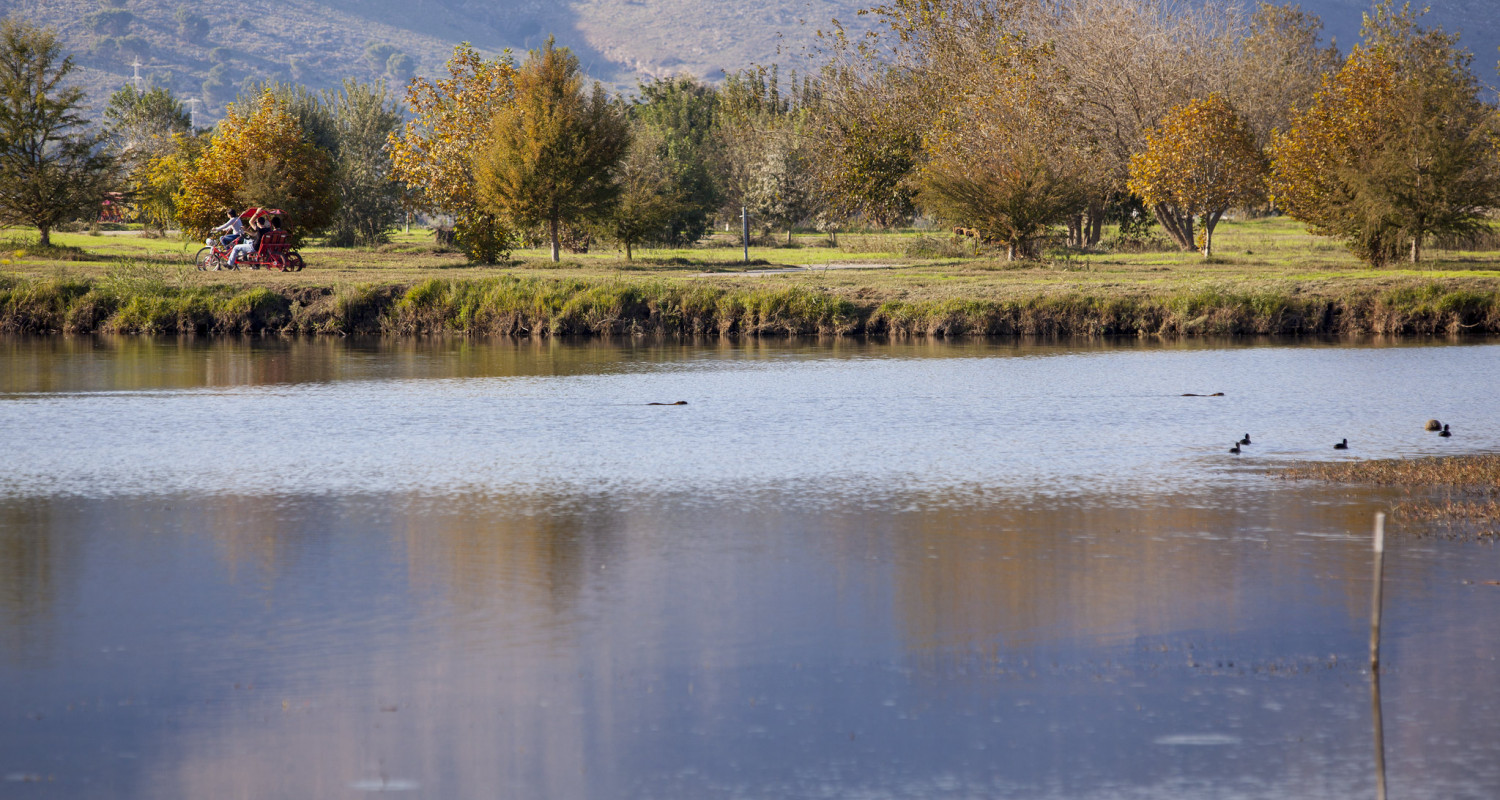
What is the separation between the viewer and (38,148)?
4866 centimetres

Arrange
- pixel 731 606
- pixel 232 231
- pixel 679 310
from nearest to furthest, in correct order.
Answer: pixel 731 606, pixel 679 310, pixel 232 231

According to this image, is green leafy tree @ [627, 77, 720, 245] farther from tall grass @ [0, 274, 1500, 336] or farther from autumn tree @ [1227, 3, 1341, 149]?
autumn tree @ [1227, 3, 1341, 149]

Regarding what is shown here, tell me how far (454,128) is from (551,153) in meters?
10.8

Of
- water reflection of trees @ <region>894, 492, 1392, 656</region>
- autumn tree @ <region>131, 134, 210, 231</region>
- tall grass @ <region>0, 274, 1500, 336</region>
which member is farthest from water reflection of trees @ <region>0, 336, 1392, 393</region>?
autumn tree @ <region>131, 134, 210, 231</region>

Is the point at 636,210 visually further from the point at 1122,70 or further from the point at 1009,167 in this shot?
the point at 1122,70

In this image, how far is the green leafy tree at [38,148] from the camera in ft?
155

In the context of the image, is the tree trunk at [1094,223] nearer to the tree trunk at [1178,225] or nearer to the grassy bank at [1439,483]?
the tree trunk at [1178,225]

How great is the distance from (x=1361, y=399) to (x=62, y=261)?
3609cm

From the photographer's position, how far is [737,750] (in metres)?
7.12

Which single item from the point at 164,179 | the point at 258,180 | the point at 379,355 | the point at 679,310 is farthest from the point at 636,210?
the point at 379,355

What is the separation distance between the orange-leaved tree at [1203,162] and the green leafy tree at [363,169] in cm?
2764

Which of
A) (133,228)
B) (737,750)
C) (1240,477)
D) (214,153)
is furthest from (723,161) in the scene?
(737,750)

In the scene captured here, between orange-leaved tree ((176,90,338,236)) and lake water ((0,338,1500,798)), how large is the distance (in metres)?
27.5

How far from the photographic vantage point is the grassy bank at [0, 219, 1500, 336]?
32.0 metres
